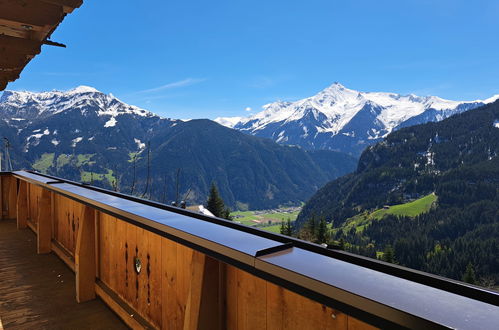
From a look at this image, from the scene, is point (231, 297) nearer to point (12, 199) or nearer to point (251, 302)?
point (251, 302)

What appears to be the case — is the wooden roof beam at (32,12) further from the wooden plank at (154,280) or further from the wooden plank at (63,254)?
the wooden plank at (63,254)

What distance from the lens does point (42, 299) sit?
4.48 metres

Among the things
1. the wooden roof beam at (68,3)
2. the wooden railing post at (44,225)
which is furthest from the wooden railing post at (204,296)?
the wooden railing post at (44,225)

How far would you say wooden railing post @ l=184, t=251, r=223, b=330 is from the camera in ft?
7.33

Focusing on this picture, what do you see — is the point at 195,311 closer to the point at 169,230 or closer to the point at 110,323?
the point at 169,230

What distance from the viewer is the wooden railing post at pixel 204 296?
2.23 meters

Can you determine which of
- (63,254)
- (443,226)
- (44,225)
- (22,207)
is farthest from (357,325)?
(443,226)

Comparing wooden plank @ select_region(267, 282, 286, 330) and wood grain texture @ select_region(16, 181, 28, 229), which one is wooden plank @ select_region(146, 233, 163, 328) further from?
wood grain texture @ select_region(16, 181, 28, 229)

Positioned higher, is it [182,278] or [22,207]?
[182,278]

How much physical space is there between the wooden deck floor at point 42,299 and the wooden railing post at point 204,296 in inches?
74.3

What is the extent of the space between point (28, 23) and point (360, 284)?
11.2 feet

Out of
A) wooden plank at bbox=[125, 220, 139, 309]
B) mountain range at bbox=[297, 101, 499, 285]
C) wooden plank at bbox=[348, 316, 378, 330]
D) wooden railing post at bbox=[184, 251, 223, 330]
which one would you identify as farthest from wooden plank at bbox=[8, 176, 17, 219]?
mountain range at bbox=[297, 101, 499, 285]

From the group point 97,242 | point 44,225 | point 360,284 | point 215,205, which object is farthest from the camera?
point 215,205

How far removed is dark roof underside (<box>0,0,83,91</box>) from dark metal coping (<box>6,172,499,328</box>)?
7.67 ft
